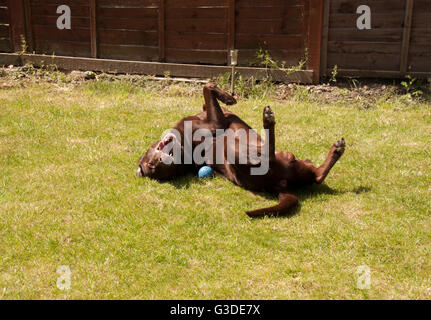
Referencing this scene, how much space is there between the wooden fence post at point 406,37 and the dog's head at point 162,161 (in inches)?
204

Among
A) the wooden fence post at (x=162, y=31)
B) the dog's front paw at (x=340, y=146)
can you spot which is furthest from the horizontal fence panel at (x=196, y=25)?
the dog's front paw at (x=340, y=146)

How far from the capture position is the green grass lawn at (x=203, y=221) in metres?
3.32

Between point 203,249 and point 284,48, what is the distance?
602cm

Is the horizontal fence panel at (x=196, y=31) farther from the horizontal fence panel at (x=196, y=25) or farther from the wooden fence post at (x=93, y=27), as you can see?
the wooden fence post at (x=93, y=27)

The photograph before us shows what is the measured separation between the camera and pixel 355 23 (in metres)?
8.43

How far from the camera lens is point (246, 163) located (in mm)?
4562

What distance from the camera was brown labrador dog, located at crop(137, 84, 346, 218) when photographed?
4352 mm

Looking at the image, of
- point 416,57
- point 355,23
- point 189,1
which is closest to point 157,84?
point 189,1

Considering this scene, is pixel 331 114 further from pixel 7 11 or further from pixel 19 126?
pixel 7 11

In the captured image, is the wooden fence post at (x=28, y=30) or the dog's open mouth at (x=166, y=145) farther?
the wooden fence post at (x=28, y=30)

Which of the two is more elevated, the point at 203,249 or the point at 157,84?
the point at 157,84

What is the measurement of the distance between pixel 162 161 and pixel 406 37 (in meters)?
5.50

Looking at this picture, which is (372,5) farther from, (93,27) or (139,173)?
(93,27)

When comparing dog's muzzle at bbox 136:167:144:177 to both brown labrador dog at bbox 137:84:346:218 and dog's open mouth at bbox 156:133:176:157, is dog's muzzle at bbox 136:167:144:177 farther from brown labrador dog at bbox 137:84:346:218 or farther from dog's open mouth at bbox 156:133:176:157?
dog's open mouth at bbox 156:133:176:157
